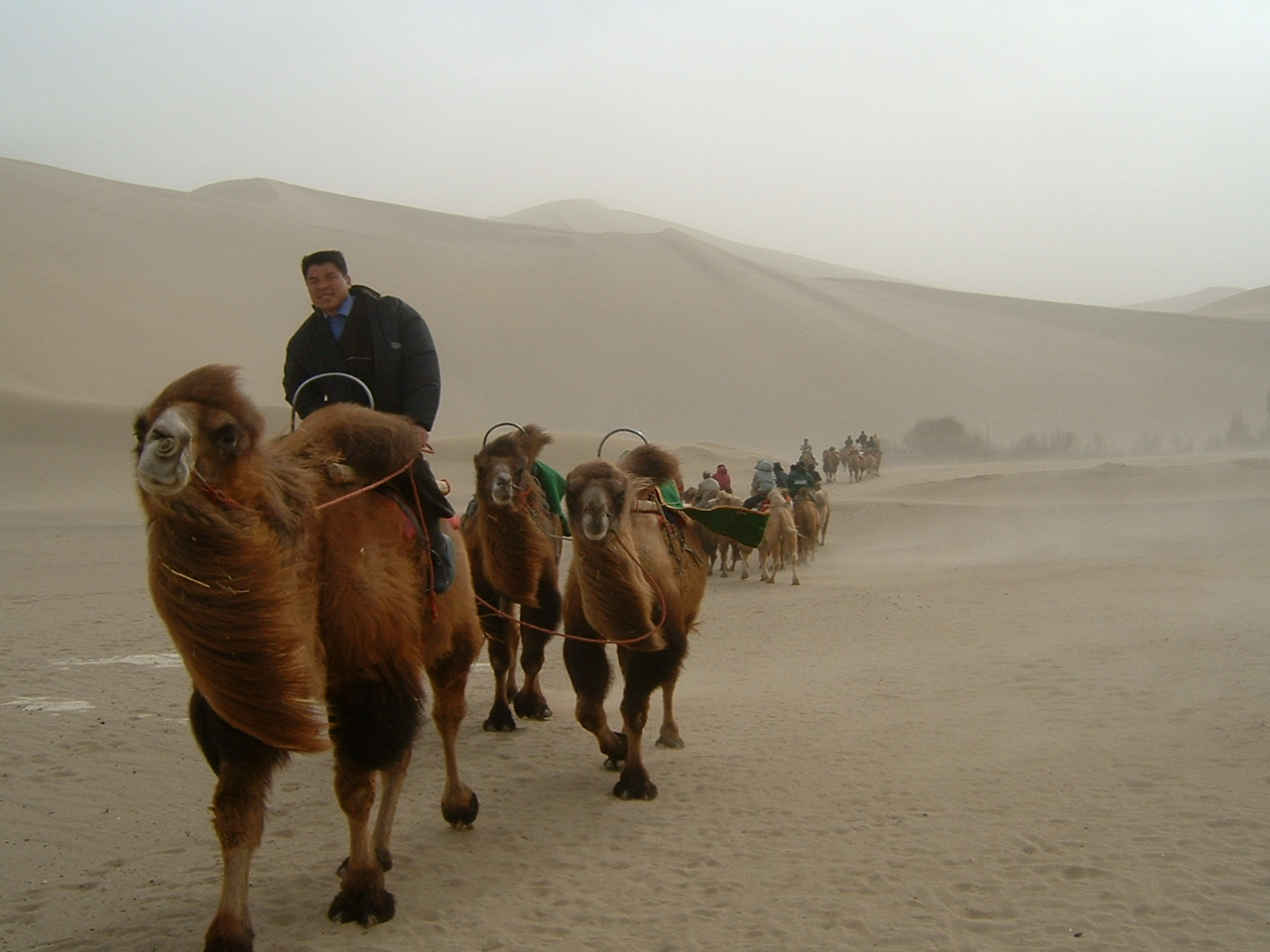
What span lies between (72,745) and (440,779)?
2502 mm

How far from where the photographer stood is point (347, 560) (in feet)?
14.7

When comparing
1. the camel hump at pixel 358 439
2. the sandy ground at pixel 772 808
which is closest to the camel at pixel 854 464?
the sandy ground at pixel 772 808

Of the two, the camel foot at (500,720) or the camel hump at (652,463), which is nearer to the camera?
the camel hump at (652,463)

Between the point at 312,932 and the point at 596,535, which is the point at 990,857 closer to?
the point at 596,535

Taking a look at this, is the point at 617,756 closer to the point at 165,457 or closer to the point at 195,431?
the point at 195,431

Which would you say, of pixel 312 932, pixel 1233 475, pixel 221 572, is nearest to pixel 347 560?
pixel 221 572

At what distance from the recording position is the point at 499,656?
8.27m

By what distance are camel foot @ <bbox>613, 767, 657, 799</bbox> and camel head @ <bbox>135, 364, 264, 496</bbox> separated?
3.48 metres

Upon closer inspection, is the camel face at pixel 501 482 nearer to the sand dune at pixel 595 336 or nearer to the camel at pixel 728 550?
the camel at pixel 728 550

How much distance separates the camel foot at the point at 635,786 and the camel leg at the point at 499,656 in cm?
183

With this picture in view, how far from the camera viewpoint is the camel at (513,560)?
7152 mm

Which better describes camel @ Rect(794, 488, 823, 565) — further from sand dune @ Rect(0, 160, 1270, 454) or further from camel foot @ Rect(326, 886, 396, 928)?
sand dune @ Rect(0, 160, 1270, 454)

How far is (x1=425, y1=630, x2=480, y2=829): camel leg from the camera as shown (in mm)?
5828

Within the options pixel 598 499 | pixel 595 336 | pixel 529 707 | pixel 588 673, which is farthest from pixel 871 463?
pixel 598 499
